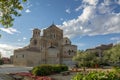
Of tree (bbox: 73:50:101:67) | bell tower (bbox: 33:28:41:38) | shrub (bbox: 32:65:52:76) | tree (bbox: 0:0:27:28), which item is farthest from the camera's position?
bell tower (bbox: 33:28:41:38)

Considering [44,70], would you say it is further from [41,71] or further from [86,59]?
[86,59]

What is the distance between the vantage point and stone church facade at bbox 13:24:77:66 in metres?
66.3

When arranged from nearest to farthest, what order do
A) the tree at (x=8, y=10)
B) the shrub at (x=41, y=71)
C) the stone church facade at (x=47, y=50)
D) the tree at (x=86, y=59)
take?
the tree at (x=8, y=10) < the shrub at (x=41, y=71) < the tree at (x=86, y=59) < the stone church facade at (x=47, y=50)

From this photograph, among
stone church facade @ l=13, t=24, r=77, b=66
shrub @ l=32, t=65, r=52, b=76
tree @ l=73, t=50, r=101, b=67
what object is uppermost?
stone church facade @ l=13, t=24, r=77, b=66

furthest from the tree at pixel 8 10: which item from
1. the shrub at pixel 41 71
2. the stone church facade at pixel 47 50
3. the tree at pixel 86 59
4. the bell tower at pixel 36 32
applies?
the bell tower at pixel 36 32

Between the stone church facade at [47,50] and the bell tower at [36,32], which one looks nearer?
the stone church facade at [47,50]

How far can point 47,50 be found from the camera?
234 ft

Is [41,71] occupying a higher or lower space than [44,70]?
lower

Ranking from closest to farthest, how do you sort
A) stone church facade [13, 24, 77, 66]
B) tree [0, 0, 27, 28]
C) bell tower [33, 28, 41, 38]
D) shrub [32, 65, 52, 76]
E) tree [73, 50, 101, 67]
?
tree [0, 0, 27, 28] < shrub [32, 65, 52, 76] < tree [73, 50, 101, 67] < stone church facade [13, 24, 77, 66] < bell tower [33, 28, 41, 38]

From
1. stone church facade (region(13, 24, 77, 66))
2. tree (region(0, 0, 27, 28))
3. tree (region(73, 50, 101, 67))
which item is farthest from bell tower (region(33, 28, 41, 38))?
tree (region(0, 0, 27, 28))

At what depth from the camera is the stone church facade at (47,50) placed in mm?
66312

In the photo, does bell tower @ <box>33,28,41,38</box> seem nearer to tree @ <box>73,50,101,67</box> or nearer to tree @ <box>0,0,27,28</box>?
tree @ <box>73,50,101,67</box>

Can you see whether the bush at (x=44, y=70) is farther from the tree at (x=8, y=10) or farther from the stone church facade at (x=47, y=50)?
the stone church facade at (x=47, y=50)

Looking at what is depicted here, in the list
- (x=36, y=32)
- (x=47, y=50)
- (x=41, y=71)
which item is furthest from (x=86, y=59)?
(x=36, y=32)
